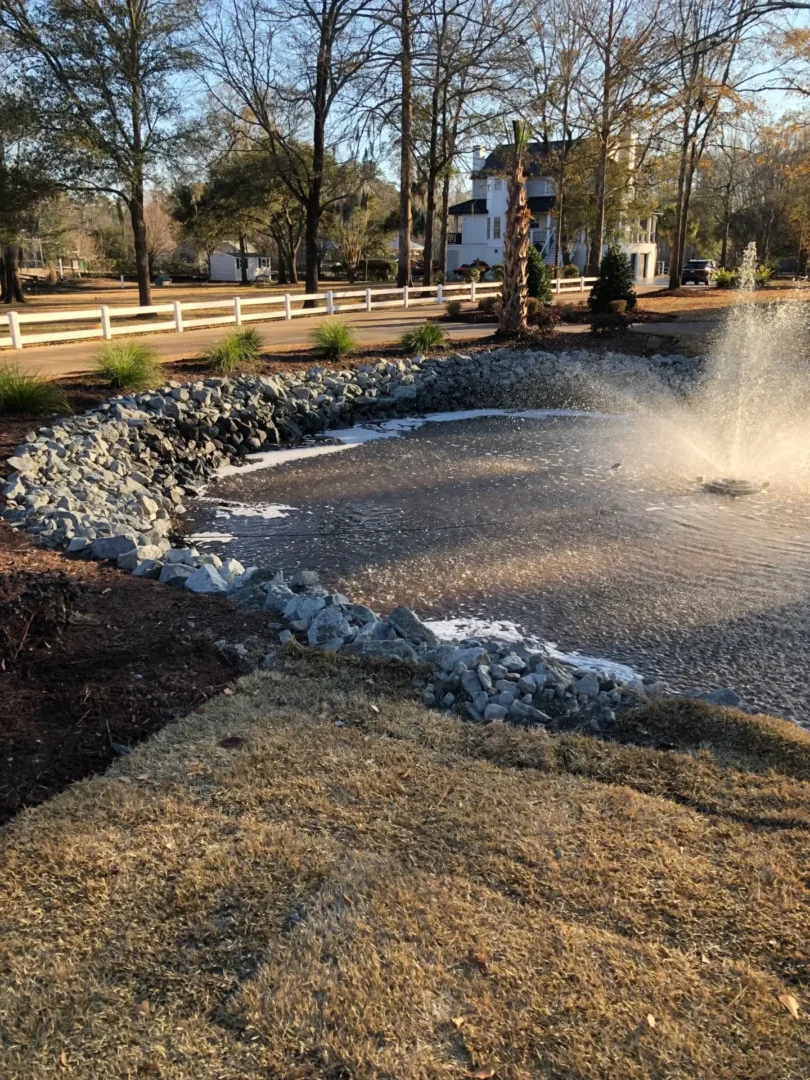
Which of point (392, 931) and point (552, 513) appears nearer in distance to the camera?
point (392, 931)

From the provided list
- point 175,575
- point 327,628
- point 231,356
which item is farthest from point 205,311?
point 327,628

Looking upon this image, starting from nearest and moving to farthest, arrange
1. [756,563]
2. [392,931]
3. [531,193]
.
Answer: [392,931], [756,563], [531,193]

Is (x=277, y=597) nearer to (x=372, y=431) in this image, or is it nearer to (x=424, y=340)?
(x=372, y=431)

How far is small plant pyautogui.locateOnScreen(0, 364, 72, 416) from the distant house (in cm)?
5223

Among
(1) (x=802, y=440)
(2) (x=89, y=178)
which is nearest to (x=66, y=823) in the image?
(1) (x=802, y=440)

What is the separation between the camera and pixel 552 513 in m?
9.32

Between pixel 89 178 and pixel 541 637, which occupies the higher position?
pixel 89 178

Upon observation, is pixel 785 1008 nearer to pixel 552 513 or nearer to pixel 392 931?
pixel 392 931

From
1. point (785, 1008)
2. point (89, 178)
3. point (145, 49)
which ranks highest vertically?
point (145, 49)

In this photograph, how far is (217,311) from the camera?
2725cm

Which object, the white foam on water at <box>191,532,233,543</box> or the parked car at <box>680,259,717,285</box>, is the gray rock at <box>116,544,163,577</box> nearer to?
the white foam on water at <box>191,532,233,543</box>

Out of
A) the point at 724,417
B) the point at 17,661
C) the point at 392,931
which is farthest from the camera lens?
the point at 724,417

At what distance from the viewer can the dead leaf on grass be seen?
228 centimetres

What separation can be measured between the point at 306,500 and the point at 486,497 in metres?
2.16
